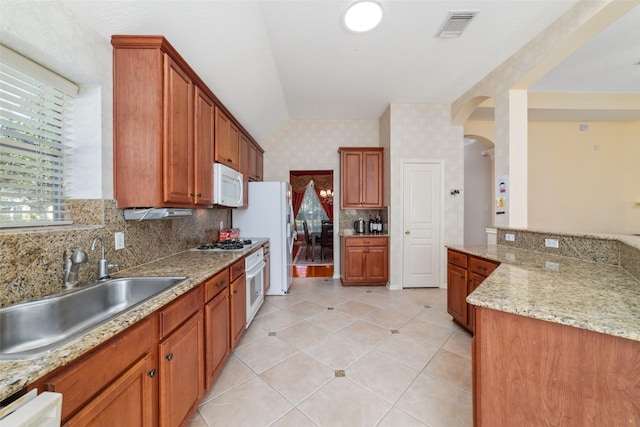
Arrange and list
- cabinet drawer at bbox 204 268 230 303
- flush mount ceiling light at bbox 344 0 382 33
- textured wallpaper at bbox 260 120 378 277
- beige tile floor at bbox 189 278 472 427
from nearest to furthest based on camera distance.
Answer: beige tile floor at bbox 189 278 472 427, cabinet drawer at bbox 204 268 230 303, flush mount ceiling light at bbox 344 0 382 33, textured wallpaper at bbox 260 120 378 277

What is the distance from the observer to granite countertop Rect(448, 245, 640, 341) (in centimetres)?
90

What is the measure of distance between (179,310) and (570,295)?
6.40 feet

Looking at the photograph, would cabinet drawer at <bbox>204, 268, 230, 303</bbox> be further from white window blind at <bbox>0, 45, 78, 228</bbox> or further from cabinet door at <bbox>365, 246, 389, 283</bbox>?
cabinet door at <bbox>365, 246, 389, 283</bbox>

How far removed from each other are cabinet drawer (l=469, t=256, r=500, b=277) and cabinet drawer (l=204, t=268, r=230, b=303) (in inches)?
88.6

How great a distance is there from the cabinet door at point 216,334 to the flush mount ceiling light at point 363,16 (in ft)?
8.42

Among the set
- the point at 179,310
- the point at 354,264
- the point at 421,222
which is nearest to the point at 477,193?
the point at 421,222

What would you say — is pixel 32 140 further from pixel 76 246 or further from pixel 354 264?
pixel 354 264

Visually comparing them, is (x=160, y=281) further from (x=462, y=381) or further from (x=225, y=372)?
(x=462, y=381)

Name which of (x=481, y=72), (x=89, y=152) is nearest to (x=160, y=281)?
(x=89, y=152)

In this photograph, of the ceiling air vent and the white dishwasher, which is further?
the ceiling air vent

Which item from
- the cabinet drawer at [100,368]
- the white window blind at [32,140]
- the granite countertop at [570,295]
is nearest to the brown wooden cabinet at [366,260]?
the granite countertop at [570,295]

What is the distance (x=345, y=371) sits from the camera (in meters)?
1.89

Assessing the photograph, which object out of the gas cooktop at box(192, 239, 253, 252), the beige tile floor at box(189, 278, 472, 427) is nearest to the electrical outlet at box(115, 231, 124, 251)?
the gas cooktop at box(192, 239, 253, 252)

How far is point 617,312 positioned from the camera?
948 mm
